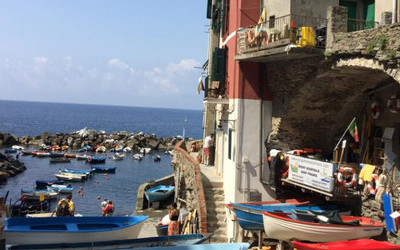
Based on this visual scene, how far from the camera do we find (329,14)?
13.4 metres

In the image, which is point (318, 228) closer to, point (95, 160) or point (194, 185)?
point (194, 185)

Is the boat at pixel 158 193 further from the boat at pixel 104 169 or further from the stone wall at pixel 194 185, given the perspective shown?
the boat at pixel 104 169

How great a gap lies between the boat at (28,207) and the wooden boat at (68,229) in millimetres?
13174

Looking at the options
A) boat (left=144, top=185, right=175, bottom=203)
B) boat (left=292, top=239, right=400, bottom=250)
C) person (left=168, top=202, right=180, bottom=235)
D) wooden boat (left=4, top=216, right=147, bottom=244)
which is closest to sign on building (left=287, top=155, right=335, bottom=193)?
boat (left=292, top=239, right=400, bottom=250)

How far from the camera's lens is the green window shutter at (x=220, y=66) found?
774 inches

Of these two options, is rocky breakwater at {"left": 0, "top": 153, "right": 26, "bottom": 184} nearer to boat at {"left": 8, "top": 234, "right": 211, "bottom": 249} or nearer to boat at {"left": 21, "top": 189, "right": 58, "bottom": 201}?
boat at {"left": 21, "top": 189, "right": 58, "bottom": 201}

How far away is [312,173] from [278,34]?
516cm

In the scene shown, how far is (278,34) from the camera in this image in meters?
14.3

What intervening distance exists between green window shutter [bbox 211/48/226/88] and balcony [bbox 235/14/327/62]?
8.57ft

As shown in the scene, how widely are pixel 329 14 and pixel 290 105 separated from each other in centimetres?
395

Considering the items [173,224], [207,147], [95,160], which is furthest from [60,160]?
[173,224]

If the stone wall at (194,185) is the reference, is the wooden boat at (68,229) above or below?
below

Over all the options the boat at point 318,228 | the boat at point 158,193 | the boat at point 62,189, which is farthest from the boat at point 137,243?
the boat at point 62,189

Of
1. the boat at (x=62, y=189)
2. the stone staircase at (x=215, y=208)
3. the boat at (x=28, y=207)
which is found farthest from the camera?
the boat at (x=62, y=189)
